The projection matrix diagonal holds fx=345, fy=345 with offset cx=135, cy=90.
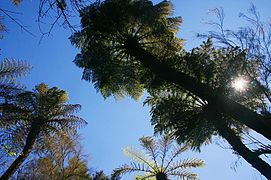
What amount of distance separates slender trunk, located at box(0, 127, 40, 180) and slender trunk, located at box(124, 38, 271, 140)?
5.35 m

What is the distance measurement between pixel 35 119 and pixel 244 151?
30.8ft

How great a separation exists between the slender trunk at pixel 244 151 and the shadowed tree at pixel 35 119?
7.54m

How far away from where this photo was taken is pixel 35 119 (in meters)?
15.3

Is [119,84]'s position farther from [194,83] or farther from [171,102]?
[194,83]

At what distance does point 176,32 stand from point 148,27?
257cm

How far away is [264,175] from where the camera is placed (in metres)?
8.84

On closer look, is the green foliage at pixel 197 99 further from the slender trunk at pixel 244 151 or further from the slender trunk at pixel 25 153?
the slender trunk at pixel 25 153

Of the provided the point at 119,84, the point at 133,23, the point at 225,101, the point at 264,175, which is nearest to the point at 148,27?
the point at 133,23

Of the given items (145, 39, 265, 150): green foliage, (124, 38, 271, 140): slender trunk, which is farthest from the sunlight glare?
(124, 38, 271, 140): slender trunk

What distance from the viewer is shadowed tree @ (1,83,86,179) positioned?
14367 mm

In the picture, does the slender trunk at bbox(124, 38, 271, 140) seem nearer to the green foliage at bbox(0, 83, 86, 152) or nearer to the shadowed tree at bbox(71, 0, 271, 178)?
the shadowed tree at bbox(71, 0, 271, 178)

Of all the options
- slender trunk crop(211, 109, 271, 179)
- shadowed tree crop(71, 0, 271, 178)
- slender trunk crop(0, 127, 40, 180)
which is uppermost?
shadowed tree crop(71, 0, 271, 178)

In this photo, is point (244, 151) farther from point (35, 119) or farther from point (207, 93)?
point (35, 119)

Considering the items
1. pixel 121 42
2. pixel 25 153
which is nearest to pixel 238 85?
pixel 121 42
